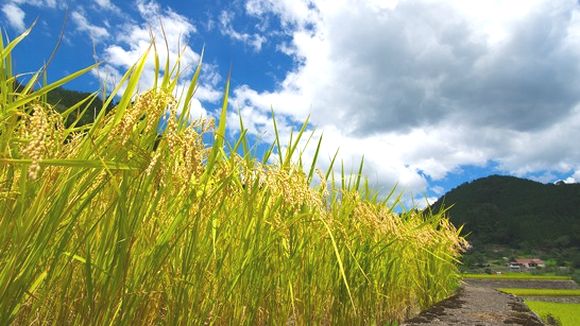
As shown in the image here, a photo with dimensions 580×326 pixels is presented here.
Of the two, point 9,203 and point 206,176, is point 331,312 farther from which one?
point 9,203

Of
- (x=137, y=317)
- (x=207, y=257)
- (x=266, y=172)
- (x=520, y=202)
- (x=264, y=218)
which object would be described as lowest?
(x=137, y=317)

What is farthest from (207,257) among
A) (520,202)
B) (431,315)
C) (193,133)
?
(520,202)

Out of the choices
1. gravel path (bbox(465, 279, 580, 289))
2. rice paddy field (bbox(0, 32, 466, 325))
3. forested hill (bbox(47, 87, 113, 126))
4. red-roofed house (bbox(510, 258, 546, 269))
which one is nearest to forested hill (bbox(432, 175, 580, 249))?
red-roofed house (bbox(510, 258, 546, 269))

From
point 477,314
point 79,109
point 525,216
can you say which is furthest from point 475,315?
point 525,216

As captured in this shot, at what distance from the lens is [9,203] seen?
135 centimetres

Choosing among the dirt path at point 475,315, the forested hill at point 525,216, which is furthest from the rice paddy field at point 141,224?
the forested hill at point 525,216

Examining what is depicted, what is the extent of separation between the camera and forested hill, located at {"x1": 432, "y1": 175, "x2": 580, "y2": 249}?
3398 inches

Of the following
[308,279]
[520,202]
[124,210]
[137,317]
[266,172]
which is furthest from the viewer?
[520,202]

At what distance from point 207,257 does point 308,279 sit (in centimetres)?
105

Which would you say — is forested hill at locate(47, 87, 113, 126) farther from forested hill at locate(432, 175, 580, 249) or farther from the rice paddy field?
forested hill at locate(432, 175, 580, 249)

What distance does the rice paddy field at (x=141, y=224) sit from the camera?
129 centimetres

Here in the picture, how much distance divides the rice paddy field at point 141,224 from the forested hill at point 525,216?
256ft

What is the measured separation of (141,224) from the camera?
1.75m

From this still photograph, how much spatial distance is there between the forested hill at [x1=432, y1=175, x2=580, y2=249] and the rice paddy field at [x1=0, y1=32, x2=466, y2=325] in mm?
78156
